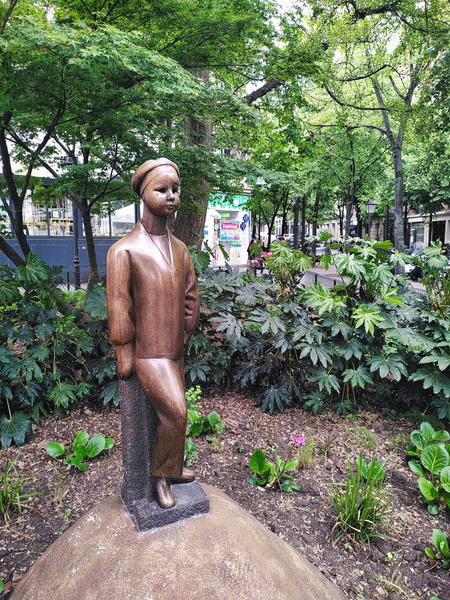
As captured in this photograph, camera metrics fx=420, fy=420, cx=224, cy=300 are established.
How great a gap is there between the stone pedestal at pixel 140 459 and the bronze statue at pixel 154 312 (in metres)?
0.06

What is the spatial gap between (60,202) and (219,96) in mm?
13517

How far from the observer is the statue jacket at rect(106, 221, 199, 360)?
7.45 ft

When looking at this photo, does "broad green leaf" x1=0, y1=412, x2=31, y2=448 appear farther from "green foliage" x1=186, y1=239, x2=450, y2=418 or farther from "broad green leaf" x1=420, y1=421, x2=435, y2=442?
"broad green leaf" x1=420, y1=421, x2=435, y2=442

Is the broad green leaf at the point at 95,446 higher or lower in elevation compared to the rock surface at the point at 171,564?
lower

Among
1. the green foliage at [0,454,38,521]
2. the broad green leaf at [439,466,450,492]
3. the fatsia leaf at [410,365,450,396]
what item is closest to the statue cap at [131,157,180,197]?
the green foliage at [0,454,38,521]

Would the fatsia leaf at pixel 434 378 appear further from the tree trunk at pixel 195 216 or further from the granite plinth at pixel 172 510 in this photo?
the tree trunk at pixel 195 216

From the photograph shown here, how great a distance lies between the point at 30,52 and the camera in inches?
162

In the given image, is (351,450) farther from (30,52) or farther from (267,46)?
(267,46)

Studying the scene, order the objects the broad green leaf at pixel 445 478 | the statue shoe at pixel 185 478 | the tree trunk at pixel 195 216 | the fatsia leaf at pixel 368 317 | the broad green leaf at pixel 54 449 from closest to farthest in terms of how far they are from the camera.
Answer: the statue shoe at pixel 185 478 < the broad green leaf at pixel 445 478 < the broad green leaf at pixel 54 449 < the fatsia leaf at pixel 368 317 < the tree trunk at pixel 195 216

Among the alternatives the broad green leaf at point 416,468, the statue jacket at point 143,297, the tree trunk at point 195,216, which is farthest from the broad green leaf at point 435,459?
the tree trunk at point 195,216

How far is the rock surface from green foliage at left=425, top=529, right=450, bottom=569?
3.28 ft

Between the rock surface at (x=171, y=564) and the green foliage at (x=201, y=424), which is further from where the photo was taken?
the green foliage at (x=201, y=424)

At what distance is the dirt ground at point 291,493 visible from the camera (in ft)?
9.67

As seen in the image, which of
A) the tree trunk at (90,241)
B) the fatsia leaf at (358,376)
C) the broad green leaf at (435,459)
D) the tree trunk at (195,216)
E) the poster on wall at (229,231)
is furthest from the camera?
the poster on wall at (229,231)
